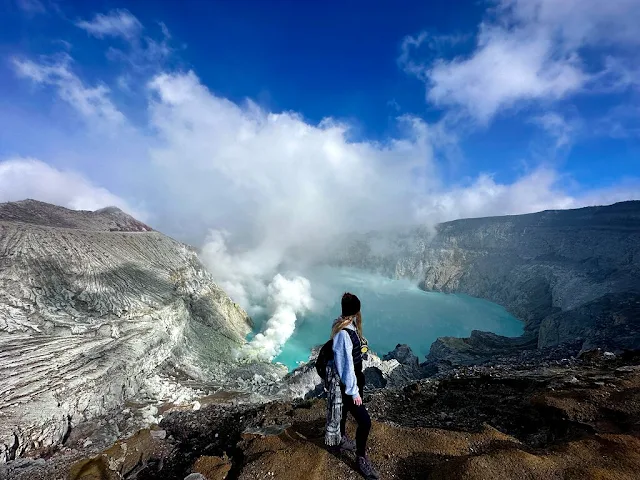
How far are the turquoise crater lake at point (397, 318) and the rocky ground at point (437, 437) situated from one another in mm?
54727

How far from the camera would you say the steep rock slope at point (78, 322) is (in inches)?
860

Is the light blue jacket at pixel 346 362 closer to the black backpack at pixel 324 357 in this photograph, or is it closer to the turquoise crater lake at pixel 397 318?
the black backpack at pixel 324 357

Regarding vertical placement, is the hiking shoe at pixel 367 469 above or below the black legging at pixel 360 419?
below

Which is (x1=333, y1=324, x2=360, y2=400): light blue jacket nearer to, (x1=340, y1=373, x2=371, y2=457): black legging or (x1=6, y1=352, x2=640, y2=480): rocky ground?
(x1=340, y1=373, x2=371, y2=457): black legging

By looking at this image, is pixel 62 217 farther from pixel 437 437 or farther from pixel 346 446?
pixel 437 437

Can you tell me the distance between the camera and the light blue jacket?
16.1 ft

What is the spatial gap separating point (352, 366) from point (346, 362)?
0.13m

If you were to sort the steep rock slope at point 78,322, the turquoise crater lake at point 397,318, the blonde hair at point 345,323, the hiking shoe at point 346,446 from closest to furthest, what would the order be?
the blonde hair at point 345,323 < the hiking shoe at point 346,446 < the steep rock slope at point 78,322 < the turquoise crater lake at point 397,318

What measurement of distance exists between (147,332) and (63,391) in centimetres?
1166

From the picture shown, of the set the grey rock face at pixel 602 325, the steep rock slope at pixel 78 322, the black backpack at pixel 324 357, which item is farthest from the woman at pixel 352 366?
the grey rock face at pixel 602 325

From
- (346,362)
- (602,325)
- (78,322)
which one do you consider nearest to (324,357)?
(346,362)

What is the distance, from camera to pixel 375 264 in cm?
15400

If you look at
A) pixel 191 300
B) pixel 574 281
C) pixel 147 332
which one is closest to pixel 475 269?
pixel 574 281

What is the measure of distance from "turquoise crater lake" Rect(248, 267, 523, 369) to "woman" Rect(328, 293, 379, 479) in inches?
2360
